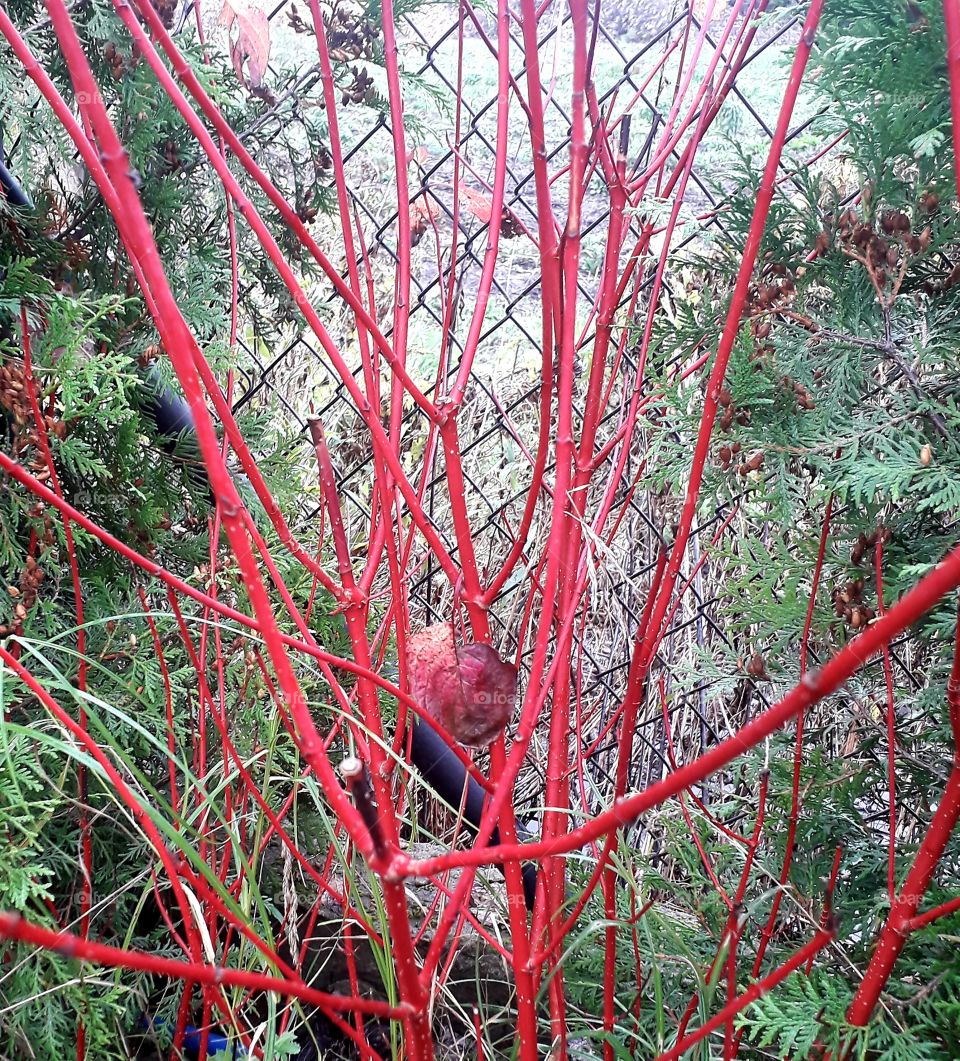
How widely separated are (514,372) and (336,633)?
3.67 feet

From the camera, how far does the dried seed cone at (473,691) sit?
0.72 meters

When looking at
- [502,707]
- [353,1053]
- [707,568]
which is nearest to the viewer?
[502,707]

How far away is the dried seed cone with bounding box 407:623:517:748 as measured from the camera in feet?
2.37

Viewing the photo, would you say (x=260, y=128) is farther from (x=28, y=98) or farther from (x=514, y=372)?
(x=514, y=372)

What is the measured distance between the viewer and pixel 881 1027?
765mm

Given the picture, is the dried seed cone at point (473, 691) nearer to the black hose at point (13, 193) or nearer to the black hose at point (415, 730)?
the black hose at point (415, 730)

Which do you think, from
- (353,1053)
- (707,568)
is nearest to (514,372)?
Answer: (707,568)

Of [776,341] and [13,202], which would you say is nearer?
[776,341]

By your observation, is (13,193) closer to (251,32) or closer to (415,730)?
(251,32)

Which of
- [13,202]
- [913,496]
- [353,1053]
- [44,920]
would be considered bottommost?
[353,1053]

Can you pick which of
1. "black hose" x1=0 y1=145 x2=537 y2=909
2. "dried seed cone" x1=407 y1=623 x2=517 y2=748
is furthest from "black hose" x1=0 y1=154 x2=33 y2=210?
"dried seed cone" x1=407 y1=623 x2=517 y2=748

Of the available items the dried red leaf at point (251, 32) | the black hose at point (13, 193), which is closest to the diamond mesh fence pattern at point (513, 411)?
the dried red leaf at point (251, 32)

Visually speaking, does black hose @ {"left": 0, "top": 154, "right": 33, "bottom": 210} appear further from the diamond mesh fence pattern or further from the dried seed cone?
the dried seed cone

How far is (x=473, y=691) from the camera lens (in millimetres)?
723
